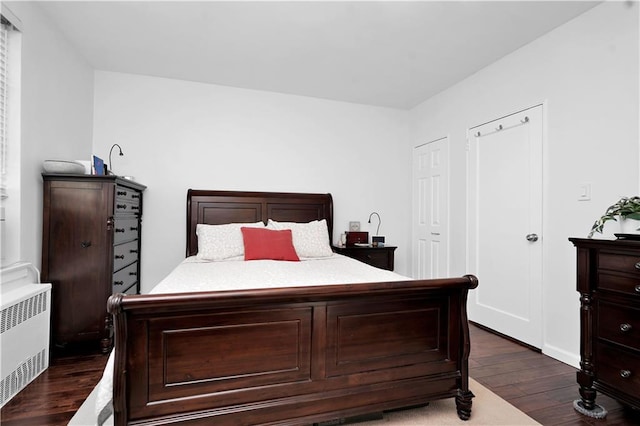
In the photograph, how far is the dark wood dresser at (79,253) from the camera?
2512 mm

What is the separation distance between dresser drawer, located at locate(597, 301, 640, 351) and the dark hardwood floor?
1.46ft

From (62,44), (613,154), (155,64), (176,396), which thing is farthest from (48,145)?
(613,154)

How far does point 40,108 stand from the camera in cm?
253

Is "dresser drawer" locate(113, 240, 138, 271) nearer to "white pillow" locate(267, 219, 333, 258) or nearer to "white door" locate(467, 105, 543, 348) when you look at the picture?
"white pillow" locate(267, 219, 333, 258)

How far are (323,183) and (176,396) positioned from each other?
3.13 m

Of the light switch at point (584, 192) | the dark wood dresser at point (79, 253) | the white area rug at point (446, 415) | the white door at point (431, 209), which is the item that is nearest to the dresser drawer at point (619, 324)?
the white area rug at point (446, 415)

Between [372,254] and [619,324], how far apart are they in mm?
2434

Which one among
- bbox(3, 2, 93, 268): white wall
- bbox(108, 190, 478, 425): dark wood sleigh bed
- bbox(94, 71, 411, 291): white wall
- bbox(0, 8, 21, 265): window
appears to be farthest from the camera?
A: bbox(94, 71, 411, 291): white wall

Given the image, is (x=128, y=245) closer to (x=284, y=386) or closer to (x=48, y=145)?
(x=48, y=145)

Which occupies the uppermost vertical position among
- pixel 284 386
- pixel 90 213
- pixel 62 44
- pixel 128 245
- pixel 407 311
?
pixel 62 44

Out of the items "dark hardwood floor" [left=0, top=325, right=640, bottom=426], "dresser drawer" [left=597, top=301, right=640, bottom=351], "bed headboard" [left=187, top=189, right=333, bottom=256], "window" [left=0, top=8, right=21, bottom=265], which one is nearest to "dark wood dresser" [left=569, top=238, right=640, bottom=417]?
"dresser drawer" [left=597, top=301, right=640, bottom=351]

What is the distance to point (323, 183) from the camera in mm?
4250

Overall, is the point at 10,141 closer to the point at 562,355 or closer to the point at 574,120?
the point at 574,120

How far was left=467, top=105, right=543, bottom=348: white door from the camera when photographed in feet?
9.34
